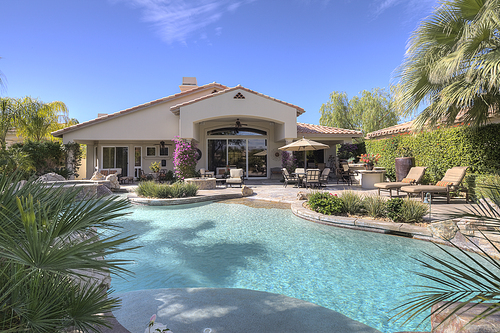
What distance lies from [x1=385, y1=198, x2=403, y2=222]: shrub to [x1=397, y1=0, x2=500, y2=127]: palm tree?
9.77 ft

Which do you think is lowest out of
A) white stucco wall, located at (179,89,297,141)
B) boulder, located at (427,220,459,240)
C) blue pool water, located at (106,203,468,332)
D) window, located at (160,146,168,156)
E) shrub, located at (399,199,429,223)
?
blue pool water, located at (106,203,468,332)

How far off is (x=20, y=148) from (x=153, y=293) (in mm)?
16349

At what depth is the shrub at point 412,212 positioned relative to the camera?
5809mm

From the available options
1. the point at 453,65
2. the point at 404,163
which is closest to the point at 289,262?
the point at 453,65

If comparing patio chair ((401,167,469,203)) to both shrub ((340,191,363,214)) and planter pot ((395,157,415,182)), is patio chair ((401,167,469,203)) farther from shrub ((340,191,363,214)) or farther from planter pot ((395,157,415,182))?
planter pot ((395,157,415,182))

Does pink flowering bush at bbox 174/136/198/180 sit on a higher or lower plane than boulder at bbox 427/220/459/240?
higher

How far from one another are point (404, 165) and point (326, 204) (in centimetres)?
620

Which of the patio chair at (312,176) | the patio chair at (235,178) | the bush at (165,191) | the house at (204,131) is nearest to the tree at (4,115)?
the house at (204,131)

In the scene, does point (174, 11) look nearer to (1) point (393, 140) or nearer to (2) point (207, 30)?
(2) point (207, 30)

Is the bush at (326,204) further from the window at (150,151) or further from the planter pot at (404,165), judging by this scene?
the window at (150,151)

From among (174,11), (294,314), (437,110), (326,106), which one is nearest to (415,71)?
(437,110)

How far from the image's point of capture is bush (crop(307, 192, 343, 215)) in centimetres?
671

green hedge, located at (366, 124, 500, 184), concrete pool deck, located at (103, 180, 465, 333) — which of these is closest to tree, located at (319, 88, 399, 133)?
green hedge, located at (366, 124, 500, 184)

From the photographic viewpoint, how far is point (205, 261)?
4.44m
